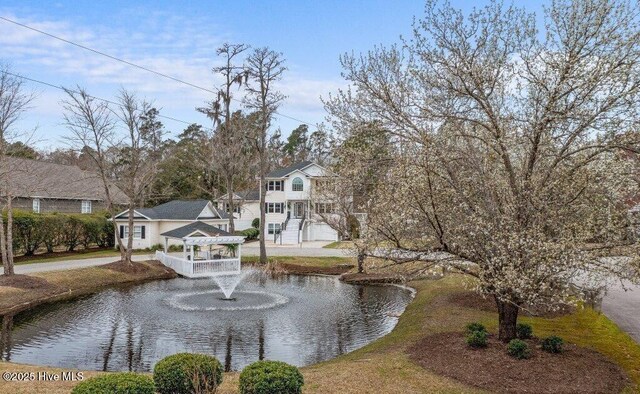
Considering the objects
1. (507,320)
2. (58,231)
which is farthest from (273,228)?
(507,320)

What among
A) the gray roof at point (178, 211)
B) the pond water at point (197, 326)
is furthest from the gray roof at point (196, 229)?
the gray roof at point (178, 211)

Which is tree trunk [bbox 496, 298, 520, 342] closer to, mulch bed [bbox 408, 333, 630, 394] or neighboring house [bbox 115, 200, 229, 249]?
mulch bed [bbox 408, 333, 630, 394]

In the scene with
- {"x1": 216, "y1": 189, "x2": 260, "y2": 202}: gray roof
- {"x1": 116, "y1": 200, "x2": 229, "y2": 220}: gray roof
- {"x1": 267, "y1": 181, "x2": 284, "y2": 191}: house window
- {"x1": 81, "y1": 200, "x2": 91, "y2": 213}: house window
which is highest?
{"x1": 267, "y1": 181, "x2": 284, "y2": 191}: house window

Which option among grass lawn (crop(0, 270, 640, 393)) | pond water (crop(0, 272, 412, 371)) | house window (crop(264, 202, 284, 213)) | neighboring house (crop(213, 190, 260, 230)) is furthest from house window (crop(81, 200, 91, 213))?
grass lawn (crop(0, 270, 640, 393))

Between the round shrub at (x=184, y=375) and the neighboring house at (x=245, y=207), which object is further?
the neighboring house at (x=245, y=207)

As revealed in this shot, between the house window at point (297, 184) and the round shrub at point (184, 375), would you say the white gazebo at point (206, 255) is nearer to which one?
the round shrub at point (184, 375)

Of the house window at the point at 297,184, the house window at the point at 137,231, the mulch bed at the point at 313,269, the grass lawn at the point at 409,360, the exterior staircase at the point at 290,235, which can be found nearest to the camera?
the grass lawn at the point at 409,360
